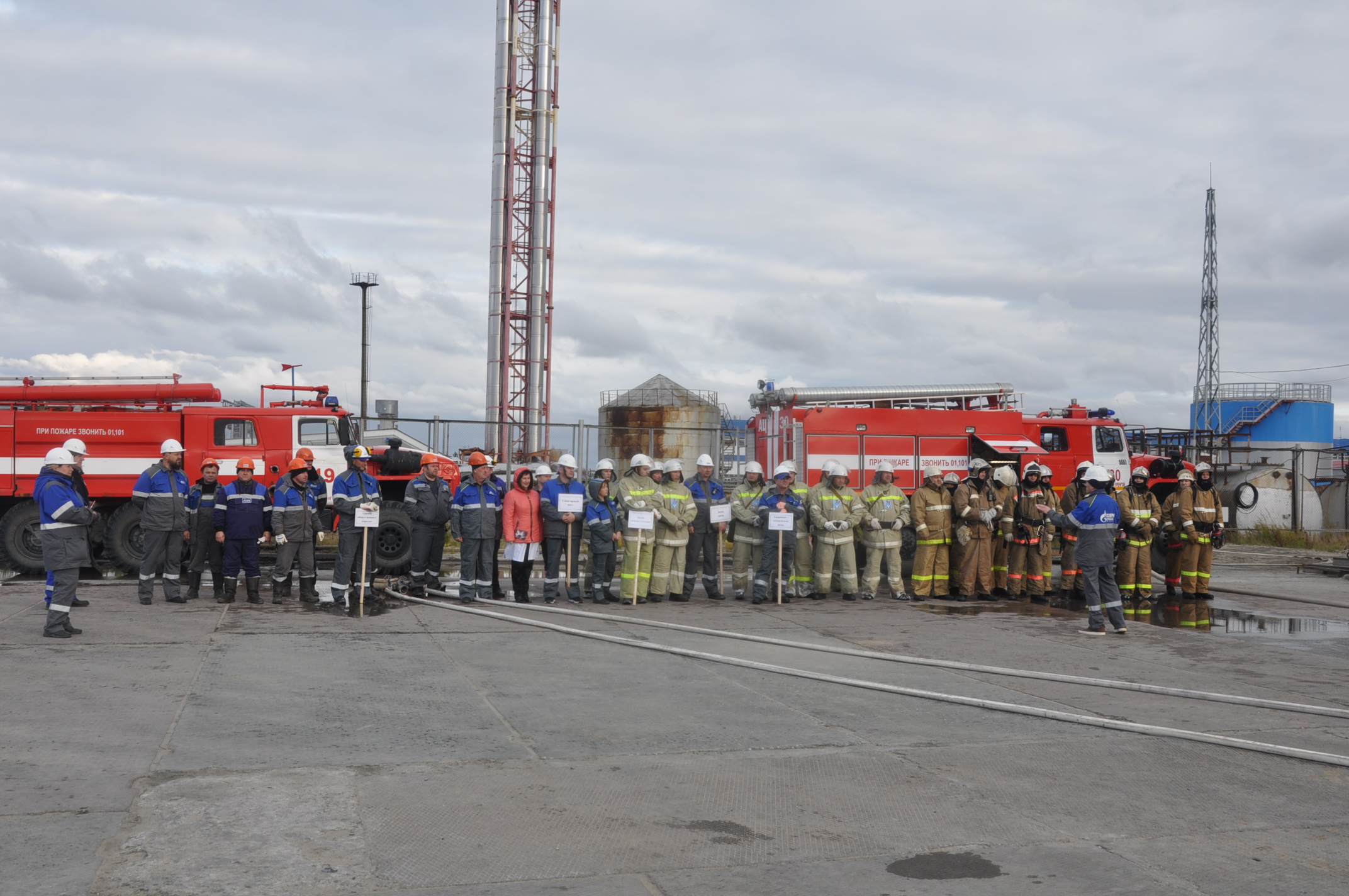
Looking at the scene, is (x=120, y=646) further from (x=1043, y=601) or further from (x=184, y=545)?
(x=1043, y=601)

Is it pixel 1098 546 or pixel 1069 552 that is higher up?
pixel 1098 546

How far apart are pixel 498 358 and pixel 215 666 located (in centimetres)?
3305

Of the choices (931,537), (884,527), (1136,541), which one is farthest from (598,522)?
(1136,541)

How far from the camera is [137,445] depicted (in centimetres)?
1577

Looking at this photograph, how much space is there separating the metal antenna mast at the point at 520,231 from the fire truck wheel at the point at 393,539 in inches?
967

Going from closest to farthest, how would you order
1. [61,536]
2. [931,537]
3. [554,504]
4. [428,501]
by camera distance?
[61,536] → [428,501] → [554,504] → [931,537]

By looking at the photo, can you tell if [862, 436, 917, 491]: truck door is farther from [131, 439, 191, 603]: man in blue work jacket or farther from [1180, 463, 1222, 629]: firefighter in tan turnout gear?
[131, 439, 191, 603]: man in blue work jacket

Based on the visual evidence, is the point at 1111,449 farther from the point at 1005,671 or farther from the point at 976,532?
the point at 1005,671

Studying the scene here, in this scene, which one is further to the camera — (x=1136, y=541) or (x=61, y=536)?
(x=1136, y=541)

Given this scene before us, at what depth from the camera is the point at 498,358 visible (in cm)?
4075

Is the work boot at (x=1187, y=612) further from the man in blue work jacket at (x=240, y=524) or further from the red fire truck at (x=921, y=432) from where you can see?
the man in blue work jacket at (x=240, y=524)

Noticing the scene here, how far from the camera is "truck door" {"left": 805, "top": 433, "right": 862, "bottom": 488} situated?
19.8m

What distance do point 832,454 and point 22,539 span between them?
13442 millimetres

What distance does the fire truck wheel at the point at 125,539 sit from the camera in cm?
1527
